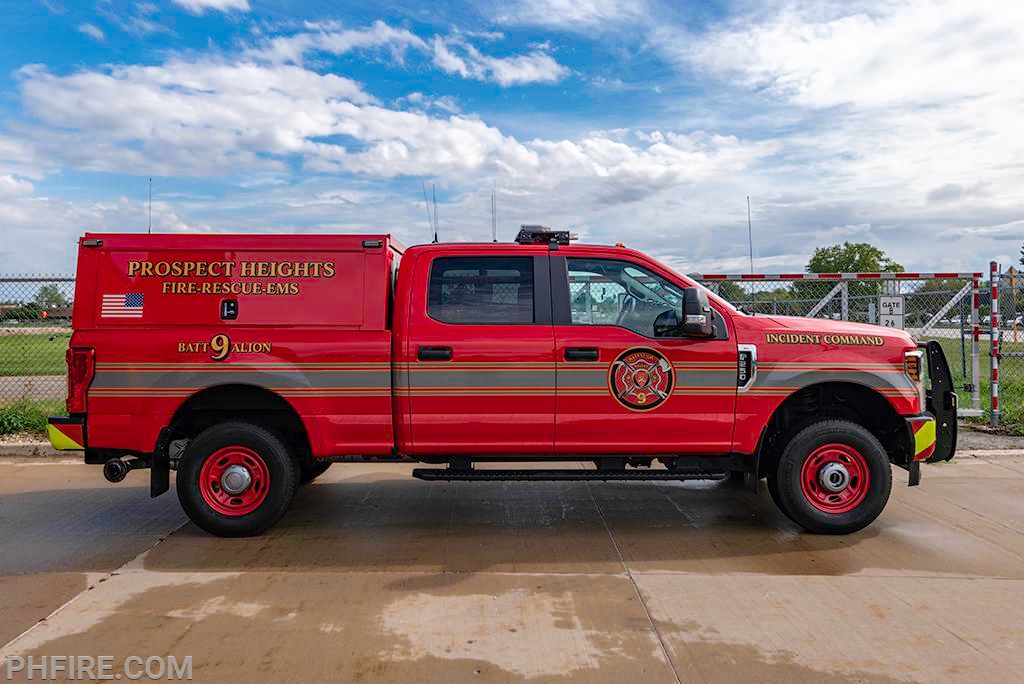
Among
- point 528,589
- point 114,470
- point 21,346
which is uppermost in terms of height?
point 21,346

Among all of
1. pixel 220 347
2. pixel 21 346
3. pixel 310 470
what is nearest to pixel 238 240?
pixel 220 347

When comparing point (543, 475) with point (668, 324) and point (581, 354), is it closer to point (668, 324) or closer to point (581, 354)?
point (581, 354)

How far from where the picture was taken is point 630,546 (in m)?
5.01

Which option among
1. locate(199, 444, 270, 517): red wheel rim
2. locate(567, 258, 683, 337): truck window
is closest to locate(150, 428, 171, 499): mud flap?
locate(199, 444, 270, 517): red wheel rim

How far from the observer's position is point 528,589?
4227mm

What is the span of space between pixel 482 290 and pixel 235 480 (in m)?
2.21

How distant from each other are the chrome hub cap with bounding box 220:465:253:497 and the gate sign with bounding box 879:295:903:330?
300 inches

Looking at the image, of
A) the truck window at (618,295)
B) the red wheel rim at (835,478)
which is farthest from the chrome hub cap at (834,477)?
the truck window at (618,295)

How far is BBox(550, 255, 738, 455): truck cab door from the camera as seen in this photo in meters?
5.05

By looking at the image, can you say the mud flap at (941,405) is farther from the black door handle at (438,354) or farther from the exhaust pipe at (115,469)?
the exhaust pipe at (115,469)

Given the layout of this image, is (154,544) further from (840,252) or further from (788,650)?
(840,252)

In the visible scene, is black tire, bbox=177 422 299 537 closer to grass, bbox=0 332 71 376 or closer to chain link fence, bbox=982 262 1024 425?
grass, bbox=0 332 71 376

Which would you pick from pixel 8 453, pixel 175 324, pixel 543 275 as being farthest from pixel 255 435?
pixel 8 453

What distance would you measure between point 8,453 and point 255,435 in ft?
16.2
